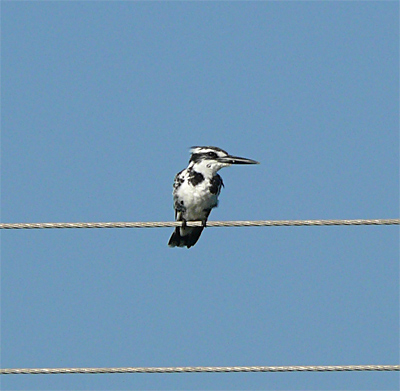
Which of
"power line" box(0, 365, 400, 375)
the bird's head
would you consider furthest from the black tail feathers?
"power line" box(0, 365, 400, 375)

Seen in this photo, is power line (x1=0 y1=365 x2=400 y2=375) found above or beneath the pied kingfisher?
beneath

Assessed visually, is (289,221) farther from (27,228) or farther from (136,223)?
(27,228)

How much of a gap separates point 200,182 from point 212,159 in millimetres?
196

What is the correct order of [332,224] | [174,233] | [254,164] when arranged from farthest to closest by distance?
1. [174,233]
2. [254,164]
3. [332,224]

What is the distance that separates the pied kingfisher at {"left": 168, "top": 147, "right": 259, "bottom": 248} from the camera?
23.3 ft

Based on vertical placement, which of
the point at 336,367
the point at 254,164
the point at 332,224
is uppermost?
the point at 254,164

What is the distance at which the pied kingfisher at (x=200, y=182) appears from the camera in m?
7.09

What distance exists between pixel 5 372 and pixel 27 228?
850mm

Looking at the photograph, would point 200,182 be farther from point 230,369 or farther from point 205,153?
point 230,369

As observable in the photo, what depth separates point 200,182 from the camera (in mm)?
7105

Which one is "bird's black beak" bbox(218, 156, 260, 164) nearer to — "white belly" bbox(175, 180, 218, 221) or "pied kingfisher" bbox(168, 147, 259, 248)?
"pied kingfisher" bbox(168, 147, 259, 248)

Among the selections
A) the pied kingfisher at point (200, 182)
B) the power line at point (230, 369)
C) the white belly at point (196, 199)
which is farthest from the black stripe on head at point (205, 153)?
the power line at point (230, 369)

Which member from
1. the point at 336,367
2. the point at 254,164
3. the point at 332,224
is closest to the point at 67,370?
the point at 336,367

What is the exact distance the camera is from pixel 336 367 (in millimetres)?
4590
